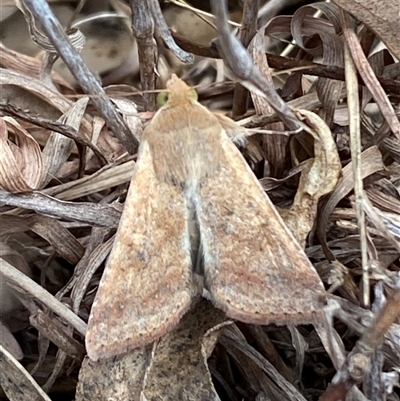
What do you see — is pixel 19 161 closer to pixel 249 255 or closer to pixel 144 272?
pixel 144 272

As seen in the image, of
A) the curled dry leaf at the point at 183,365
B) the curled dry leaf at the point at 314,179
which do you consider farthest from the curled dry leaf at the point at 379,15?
the curled dry leaf at the point at 183,365

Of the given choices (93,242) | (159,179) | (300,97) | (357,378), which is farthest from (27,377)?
(300,97)

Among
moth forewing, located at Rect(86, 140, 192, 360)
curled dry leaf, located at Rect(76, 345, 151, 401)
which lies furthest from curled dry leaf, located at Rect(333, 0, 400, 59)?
curled dry leaf, located at Rect(76, 345, 151, 401)

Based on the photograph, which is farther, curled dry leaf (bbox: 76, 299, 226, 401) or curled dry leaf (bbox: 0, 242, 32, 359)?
curled dry leaf (bbox: 0, 242, 32, 359)

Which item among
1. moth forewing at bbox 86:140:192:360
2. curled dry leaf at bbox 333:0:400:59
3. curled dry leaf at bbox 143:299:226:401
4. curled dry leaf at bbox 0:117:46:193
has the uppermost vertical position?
curled dry leaf at bbox 333:0:400:59

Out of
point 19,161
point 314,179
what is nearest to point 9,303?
point 19,161

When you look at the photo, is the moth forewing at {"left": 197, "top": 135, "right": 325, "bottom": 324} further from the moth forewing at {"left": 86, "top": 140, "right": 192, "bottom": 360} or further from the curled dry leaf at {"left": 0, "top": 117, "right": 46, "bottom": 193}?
the curled dry leaf at {"left": 0, "top": 117, "right": 46, "bottom": 193}

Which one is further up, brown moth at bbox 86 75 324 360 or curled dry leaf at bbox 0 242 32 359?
brown moth at bbox 86 75 324 360

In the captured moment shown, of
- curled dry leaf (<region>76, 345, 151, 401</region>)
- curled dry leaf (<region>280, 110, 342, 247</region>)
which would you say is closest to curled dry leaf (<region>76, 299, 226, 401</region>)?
curled dry leaf (<region>76, 345, 151, 401</region>)
